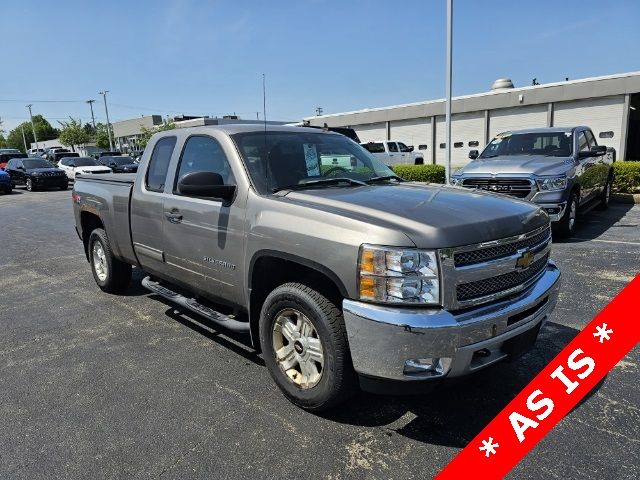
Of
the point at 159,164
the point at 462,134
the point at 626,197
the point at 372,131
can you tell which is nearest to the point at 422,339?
the point at 159,164

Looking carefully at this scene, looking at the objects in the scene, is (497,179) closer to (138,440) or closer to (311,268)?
(311,268)

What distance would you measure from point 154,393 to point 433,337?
210cm

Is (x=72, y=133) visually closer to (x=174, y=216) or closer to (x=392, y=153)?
(x=392, y=153)

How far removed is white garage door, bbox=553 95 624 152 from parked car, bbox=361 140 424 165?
284 inches

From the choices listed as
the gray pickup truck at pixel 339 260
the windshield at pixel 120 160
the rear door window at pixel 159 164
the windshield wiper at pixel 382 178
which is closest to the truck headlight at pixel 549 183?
the gray pickup truck at pixel 339 260

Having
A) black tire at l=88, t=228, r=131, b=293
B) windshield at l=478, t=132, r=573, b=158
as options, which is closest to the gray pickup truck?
black tire at l=88, t=228, r=131, b=293

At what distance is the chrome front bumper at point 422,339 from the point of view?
2.59 metres

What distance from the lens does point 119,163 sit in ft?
91.8

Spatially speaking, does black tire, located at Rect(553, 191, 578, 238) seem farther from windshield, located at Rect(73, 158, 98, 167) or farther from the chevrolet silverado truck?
windshield, located at Rect(73, 158, 98, 167)

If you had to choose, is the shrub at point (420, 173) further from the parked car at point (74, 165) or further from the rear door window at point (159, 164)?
the parked car at point (74, 165)

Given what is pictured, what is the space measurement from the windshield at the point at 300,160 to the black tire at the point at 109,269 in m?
2.64

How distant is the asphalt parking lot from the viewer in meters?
2.73

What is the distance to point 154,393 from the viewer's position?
11.6 feet

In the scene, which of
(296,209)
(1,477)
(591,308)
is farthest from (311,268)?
(591,308)
